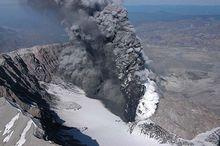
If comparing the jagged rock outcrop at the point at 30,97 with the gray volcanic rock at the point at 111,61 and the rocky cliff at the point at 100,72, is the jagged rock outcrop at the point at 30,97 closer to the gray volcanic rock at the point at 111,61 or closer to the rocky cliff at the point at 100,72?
the rocky cliff at the point at 100,72

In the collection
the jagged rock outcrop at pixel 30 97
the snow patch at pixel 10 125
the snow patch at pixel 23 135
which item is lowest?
the jagged rock outcrop at pixel 30 97

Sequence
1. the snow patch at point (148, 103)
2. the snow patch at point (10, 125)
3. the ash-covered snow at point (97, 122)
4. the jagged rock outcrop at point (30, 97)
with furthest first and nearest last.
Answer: the snow patch at point (148, 103) < the ash-covered snow at point (97, 122) < the jagged rock outcrop at point (30, 97) < the snow patch at point (10, 125)

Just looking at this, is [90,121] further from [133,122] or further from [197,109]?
[197,109]

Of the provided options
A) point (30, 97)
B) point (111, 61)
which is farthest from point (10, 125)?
point (111, 61)

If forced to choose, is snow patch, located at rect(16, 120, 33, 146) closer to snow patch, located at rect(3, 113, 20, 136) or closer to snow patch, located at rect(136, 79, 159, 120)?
snow patch, located at rect(3, 113, 20, 136)

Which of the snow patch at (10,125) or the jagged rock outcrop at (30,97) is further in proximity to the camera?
the jagged rock outcrop at (30,97)

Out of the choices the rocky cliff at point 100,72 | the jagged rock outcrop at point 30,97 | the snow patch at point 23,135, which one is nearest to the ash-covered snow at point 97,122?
the rocky cliff at point 100,72

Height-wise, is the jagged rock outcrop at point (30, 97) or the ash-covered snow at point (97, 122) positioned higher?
the jagged rock outcrop at point (30, 97)

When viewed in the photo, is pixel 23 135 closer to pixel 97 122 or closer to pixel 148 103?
pixel 97 122
